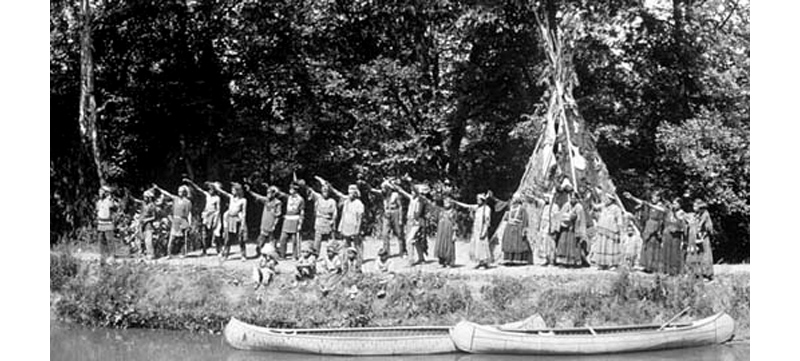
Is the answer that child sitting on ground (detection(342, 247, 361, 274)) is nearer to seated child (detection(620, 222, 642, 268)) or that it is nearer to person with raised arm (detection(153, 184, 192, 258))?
person with raised arm (detection(153, 184, 192, 258))

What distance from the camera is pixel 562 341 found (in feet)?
33.5

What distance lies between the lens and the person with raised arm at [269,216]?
11.0 metres

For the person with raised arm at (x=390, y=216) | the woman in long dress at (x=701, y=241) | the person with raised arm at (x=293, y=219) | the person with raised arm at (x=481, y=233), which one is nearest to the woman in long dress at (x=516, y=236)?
the person with raised arm at (x=481, y=233)

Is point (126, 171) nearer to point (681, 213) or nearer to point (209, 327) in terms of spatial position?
point (209, 327)

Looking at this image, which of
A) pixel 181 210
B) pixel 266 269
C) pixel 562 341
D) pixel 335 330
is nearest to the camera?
pixel 562 341

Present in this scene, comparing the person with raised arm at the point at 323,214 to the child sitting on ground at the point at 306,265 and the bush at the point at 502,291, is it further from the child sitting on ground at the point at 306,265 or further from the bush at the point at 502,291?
the bush at the point at 502,291

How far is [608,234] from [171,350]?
14.8ft

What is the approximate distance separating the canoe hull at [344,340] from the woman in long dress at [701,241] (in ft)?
8.53

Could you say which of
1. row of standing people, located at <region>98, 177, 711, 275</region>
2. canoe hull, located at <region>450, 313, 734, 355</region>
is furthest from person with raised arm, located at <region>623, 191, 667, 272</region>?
canoe hull, located at <region>450, 313, 734, 355</region>

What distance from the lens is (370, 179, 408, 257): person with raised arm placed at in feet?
35.6

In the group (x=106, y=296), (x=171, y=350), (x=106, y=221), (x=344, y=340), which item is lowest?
(x=171, y=350)

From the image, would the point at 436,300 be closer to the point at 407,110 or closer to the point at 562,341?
the point at 562,341

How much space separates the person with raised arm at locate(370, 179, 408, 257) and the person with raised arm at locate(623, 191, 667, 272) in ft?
7.45

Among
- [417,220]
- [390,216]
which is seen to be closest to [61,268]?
[390,216]
